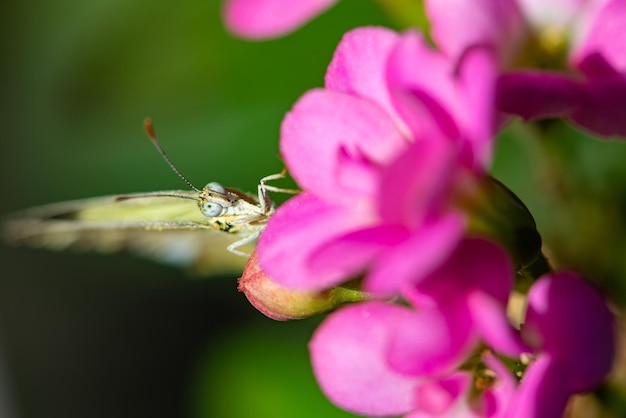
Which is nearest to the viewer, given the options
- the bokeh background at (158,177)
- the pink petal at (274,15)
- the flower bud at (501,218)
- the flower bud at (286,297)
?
the flower bud at (501,218)

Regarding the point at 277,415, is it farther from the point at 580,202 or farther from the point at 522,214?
the point at 522,214

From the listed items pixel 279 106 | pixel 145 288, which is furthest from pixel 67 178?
pixel 279 106

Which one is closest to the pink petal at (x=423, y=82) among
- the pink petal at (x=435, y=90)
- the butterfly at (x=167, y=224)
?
the pink petal at (x=435, y=90)

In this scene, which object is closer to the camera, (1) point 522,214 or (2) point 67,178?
(1) point 522,214

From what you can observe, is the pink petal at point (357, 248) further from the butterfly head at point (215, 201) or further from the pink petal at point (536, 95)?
the butterfly head at point (215, 201)

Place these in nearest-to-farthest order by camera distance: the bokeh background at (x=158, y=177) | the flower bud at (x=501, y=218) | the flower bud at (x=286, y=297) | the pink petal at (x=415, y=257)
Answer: the pink petal at (x=415, y=257)
the flower bud at (x=501, y=218)
the flower bud at (x=286, y=297)
the bokeh background at (x=158, y=177)

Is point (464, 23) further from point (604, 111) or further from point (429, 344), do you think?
point (429, 344)

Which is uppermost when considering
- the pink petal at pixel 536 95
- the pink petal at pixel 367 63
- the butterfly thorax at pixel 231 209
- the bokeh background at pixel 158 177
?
the pink petal at pixel 367 63

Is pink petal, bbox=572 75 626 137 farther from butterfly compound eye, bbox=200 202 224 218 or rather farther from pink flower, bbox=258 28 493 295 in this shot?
butterfly compound eye, bbox=200 202 224 218
